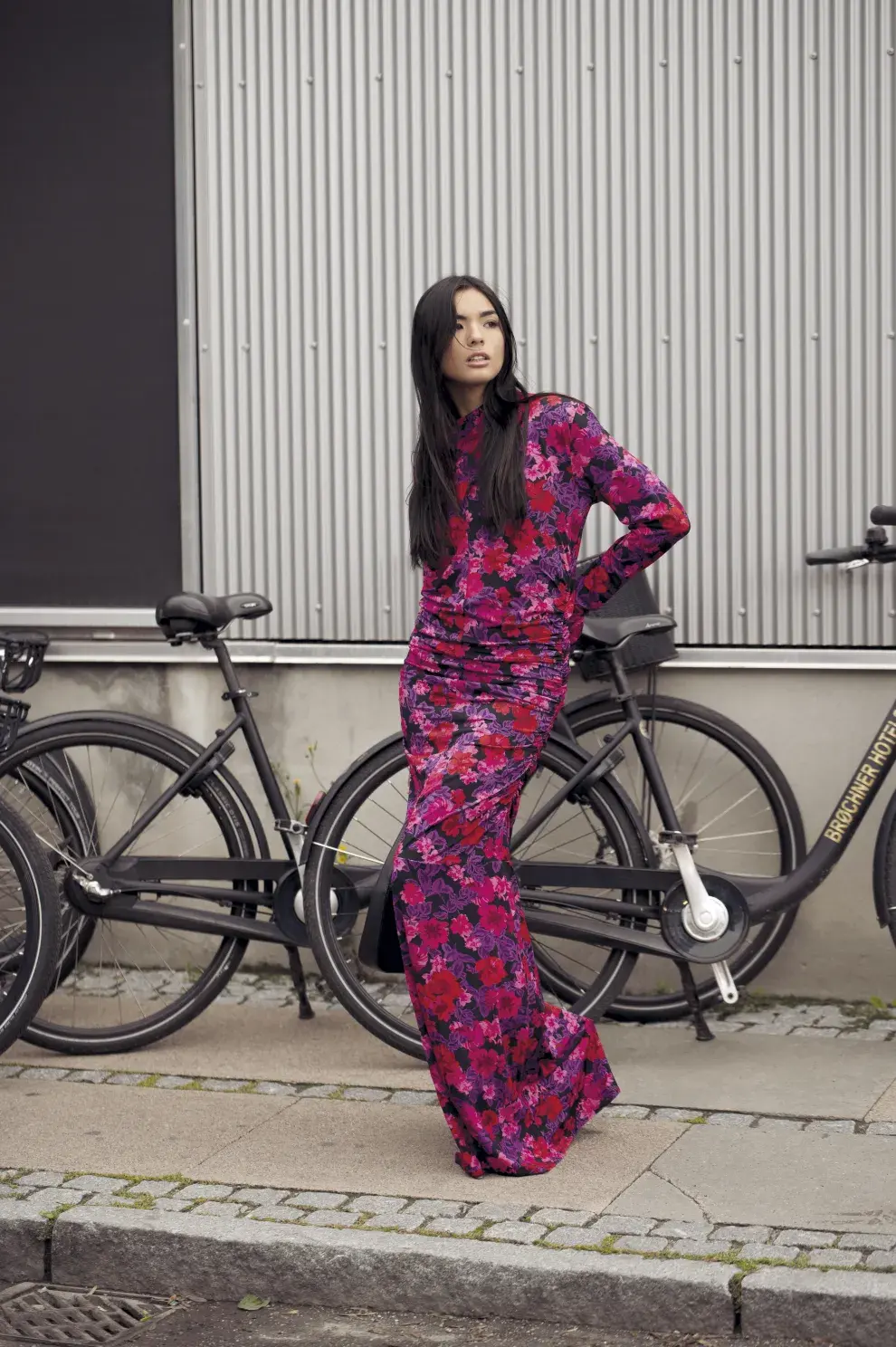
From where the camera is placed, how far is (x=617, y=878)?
551 cm

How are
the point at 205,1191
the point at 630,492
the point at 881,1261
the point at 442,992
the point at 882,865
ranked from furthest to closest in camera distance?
→ the point at 882,865
the point at 630,492
the point at 442,992
the point at 205,1191
the point at 881,1261

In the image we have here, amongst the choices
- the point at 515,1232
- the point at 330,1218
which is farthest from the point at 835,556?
the point at 330,1218

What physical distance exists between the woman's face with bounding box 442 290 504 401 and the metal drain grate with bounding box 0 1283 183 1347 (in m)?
2.29

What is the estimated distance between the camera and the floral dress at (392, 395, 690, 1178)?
461cm

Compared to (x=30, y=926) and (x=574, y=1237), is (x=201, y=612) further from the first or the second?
(x=574, y=1237)

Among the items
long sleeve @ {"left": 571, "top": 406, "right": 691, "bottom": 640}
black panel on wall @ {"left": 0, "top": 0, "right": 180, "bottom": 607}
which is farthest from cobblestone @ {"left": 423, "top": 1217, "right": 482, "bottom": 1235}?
black panel on wall @ {"left": 0, "top": 0, "right": 180, "bottom": 607}

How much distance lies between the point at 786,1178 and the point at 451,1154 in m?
0.84

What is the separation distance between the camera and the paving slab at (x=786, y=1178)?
420 cm

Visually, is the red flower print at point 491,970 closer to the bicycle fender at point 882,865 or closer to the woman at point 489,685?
the woman at point 489,685

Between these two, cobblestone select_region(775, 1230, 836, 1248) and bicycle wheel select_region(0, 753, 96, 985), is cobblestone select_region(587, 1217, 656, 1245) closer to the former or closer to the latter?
cobblestone select_region(775, 1230, 836, 1248)

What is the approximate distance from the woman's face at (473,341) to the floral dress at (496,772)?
14 centimetres

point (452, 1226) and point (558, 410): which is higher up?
point (558, 410)

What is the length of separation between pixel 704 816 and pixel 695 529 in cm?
93

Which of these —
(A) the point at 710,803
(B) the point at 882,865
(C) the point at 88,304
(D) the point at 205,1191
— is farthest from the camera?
(C) the point at 88,304
